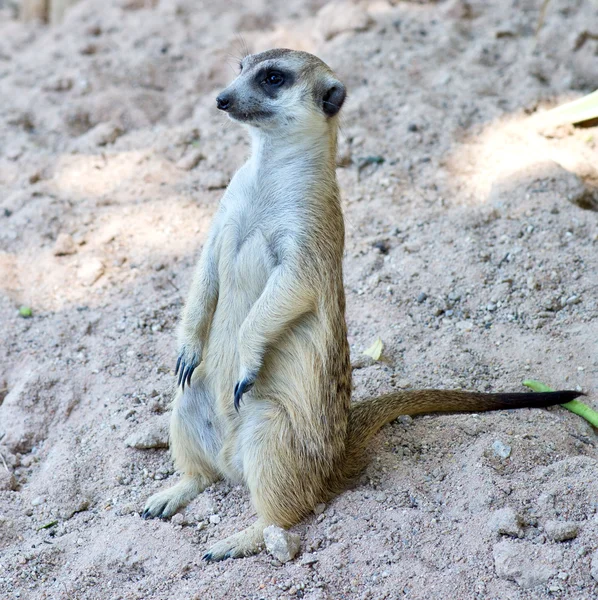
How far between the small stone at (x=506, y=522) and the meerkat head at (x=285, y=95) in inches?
46.0

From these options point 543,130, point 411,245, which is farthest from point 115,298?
point 543,130

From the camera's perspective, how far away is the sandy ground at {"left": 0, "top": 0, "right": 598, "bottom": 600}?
6.74 feet

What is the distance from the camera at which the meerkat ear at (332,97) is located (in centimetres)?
236

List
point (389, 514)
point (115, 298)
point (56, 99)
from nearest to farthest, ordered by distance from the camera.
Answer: point (389, 514), point (115, 298), point (56, 99)

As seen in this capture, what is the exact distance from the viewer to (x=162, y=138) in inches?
162

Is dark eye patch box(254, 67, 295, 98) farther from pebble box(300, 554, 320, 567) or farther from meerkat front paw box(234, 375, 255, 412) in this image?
pebble box(300, 554, 320, 567)

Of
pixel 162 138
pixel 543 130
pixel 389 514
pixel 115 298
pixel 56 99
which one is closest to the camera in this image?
pixel 389 514

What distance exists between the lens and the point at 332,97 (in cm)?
236

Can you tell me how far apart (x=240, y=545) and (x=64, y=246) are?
5.76ft

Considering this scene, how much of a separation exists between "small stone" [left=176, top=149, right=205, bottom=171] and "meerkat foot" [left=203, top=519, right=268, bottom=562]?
2.15 m

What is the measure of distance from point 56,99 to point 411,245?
7.74 ft

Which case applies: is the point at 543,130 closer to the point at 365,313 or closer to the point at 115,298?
the point at 365,313

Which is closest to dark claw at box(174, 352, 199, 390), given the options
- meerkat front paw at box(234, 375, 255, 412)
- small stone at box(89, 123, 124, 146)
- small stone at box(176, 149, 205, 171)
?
meerkat front paw at box(234, 375, 255, 412)

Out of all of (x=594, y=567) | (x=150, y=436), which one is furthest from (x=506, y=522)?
(x=150, y=436)
